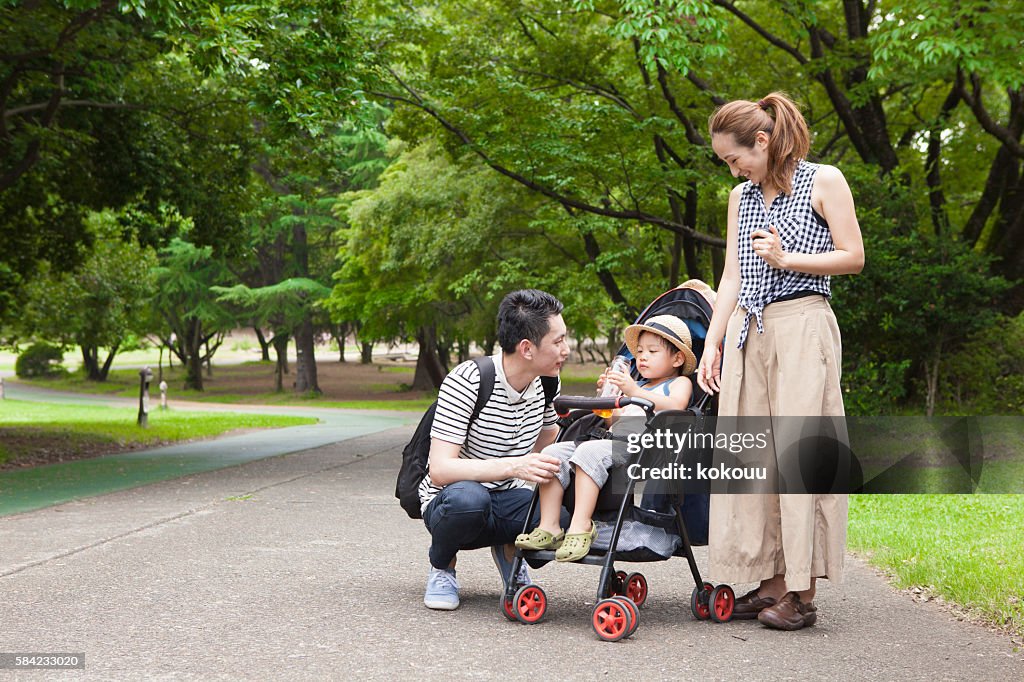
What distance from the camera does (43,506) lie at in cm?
912

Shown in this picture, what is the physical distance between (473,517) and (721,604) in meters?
1.21

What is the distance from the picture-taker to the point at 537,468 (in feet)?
14.4

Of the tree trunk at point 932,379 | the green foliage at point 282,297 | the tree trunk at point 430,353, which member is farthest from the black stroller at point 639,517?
the green foliage at point 282,297

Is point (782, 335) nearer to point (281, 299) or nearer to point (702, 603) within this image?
point (702, 603)

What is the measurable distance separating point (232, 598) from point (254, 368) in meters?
60.9

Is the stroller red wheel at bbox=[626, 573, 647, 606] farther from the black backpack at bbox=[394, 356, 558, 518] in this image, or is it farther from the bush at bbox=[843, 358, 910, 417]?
the bush at bbox=[843, 358, 910, 417]

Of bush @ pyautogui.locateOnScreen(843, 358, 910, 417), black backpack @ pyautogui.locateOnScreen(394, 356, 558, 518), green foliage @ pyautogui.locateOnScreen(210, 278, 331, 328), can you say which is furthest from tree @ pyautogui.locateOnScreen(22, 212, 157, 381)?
black backpack @ pyautogui.locateOnScreen(394, 356, 558, 518)

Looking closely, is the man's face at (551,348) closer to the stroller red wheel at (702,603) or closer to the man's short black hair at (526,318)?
the man's short black hair at (526,318)

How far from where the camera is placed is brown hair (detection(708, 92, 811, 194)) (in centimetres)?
448

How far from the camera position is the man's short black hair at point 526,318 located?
181 inches

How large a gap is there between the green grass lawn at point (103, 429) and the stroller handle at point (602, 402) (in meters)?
10.8

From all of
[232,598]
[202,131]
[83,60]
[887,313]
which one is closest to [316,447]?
[202,131]

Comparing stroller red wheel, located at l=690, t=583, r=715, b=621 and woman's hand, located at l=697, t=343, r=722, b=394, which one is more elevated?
woman's hand, located at l=697, t=343, r=722, b=394

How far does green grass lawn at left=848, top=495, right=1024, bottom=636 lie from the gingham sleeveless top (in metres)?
1.78
